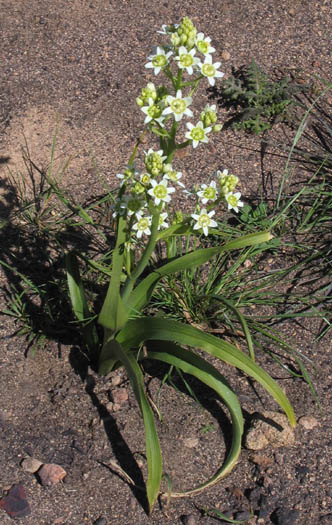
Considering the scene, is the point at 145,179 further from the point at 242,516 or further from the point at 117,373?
the point at 242,516

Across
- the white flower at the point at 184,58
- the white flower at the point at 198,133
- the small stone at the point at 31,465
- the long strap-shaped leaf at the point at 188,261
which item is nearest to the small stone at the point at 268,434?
the long strap-shaped leaf at the point at 188,261

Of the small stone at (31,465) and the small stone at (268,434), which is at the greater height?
the small stone at (31,465)

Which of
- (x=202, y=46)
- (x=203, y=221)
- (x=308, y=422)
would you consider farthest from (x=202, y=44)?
(x=308, y=422)

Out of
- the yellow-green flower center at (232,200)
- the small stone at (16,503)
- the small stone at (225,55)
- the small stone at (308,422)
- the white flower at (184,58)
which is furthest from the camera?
the small stone at (225,55)

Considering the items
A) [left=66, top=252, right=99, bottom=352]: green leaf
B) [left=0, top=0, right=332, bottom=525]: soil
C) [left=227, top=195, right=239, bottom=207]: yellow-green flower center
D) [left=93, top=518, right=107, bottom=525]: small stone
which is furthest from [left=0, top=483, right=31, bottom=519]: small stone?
[left=227, top=195, right=239, bottom=207]: yellow-green flower center

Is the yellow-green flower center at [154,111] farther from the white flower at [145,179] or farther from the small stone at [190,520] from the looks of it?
the small stone at [190,520]

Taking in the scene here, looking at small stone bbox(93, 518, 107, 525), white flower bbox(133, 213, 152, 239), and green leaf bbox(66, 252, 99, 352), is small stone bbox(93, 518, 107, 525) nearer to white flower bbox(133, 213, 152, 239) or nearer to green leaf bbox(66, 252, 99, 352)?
green leaf bbox(66, 252, 99, 352)

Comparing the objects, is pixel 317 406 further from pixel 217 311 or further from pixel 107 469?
pixel 107 469
